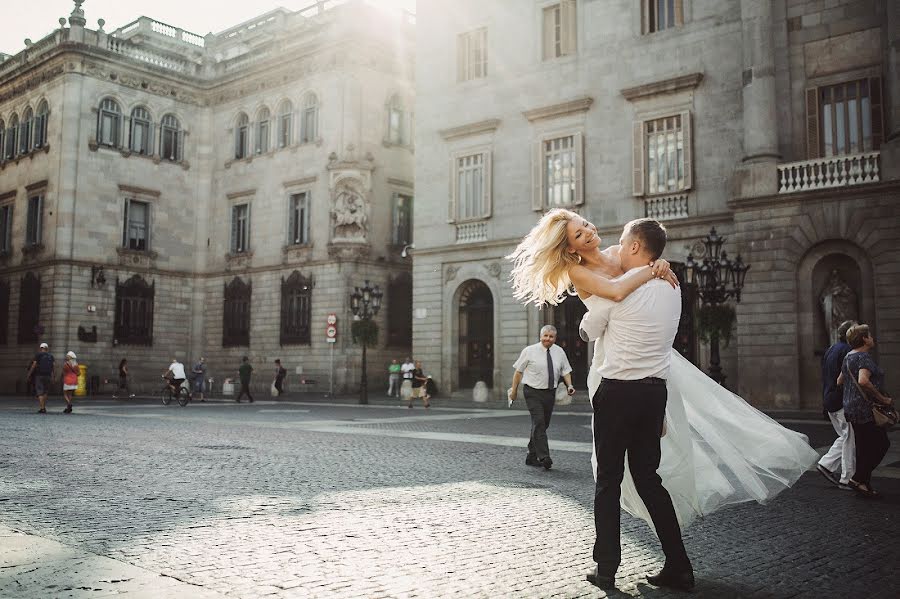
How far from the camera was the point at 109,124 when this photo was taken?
124ft

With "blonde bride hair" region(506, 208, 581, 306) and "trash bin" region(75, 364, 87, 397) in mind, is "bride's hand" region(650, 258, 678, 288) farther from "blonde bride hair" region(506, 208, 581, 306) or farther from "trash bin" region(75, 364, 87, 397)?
"trash bin" region(75, 364, 87, 397)

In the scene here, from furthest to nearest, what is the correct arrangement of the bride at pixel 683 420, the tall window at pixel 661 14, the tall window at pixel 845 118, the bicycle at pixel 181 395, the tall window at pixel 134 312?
the tall window at pixel 134 312 → the bicycle at pixel 181 395 → the tall window at pixel 661 14 → the tall window at pixel 845 118 → the bride at pixel 683 420

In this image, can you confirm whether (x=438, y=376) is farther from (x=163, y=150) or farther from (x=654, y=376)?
(x=654, y=376)

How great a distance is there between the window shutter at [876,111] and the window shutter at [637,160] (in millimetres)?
6516

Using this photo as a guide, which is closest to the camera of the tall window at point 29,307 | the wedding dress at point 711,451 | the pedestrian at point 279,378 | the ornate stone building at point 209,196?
the wedding dress at point 711,451

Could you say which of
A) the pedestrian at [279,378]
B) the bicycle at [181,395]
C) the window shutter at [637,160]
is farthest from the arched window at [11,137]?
the window shutter at [637,160]

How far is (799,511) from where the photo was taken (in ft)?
24.7

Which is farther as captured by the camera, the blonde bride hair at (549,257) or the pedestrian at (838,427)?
the pedestrian at (838,427)

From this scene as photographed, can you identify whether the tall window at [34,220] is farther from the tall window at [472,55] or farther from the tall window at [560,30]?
the tall window at [560,30]

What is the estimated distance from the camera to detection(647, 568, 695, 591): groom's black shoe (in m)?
4.65

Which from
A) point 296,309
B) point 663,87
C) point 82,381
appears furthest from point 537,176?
point 82,381

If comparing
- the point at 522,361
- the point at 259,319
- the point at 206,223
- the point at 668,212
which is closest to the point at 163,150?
the point at 206,223

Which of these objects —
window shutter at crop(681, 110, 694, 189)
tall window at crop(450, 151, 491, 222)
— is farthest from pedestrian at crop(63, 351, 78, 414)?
window shutter at crop(681, 110, 694, 189)

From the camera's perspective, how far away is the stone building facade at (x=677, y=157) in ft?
71.0
